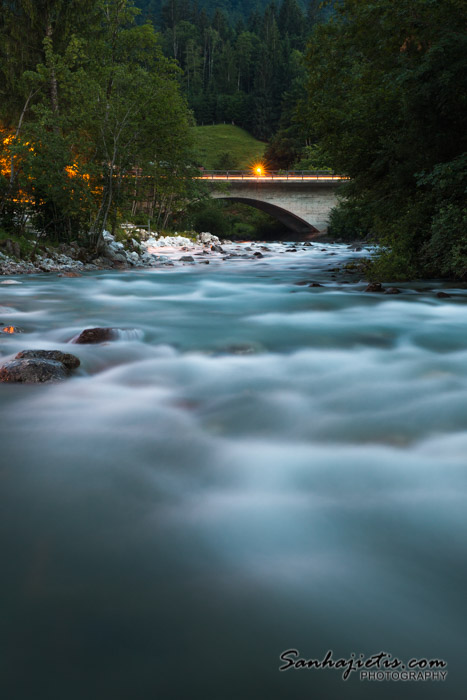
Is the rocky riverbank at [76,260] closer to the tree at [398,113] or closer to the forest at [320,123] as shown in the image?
the forest at [320,123]

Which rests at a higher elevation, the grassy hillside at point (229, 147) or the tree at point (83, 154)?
the grassy hillside at point (229, 147)

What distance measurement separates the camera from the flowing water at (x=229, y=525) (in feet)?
5.86

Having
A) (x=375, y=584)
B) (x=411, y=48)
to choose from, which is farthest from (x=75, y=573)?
(x=411, y=48)

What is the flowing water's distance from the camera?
1787mm

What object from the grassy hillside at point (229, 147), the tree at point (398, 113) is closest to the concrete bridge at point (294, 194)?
the grassy hillside at point (229, 147)

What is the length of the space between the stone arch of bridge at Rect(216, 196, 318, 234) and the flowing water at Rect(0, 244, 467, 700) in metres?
50.1

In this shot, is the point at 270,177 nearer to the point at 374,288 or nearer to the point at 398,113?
the point at 398,113

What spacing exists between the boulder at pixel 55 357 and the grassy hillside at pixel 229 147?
85.9m

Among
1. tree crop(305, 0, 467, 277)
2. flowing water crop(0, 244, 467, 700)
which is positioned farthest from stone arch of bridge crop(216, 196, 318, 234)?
flowing water crop(0, 244, 467, 700)

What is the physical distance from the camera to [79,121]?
59.9 ft

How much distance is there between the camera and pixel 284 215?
5600cm

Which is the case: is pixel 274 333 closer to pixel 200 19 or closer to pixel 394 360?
pixel 394 360

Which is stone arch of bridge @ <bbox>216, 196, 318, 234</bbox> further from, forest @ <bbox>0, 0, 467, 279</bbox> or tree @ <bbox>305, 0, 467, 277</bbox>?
tree @ <bbox>305, 0, 467, 277</bbox>

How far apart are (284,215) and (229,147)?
2237 inches
